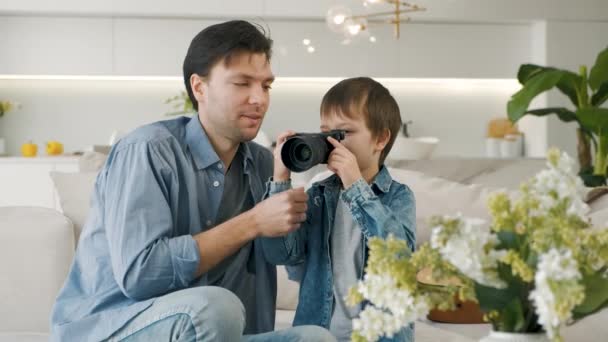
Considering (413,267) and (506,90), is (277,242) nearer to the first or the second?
(413,267)

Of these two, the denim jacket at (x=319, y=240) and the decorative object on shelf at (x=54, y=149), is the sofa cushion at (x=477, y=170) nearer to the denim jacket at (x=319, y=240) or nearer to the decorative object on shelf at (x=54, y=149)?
the denim jacket at (x=319, y=240)

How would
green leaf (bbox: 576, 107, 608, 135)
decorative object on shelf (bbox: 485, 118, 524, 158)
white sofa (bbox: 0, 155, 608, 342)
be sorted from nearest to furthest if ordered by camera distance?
white sofa (bbox: 0, 155, 608, 342)
green leaf (bbox: 576, 107, 608, 135)
decorative object on shelf (bbox: 485, 118, 524, 158)

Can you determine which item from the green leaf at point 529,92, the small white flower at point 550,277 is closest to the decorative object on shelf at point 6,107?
the green leaf at point 529,92

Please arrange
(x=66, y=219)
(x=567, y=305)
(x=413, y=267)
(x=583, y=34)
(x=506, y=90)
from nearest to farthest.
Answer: (x=567, y=305), (x=413, y=267), (x=66, y=219), (x=583, y=34), (x=506, y=90)

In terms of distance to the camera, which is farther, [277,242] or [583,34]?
[583,34]

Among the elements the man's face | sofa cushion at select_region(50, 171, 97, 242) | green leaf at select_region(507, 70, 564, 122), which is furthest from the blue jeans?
green leaf at select_region(507, 70, 564, 122)

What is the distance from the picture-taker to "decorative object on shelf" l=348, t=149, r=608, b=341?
0.98m

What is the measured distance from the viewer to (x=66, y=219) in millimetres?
2408

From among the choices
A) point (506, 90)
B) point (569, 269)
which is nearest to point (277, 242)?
point (569, 269)

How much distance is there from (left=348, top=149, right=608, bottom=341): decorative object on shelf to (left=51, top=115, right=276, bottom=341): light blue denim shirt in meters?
0.62

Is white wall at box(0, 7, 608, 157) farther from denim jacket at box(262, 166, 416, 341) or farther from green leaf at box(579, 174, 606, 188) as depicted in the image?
denim jacket at box(262, 166, 416, 341)

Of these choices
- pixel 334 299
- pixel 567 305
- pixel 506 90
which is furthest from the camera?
pixel 506 90

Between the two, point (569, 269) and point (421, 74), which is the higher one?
point (421, 74)

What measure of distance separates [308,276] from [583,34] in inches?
187
